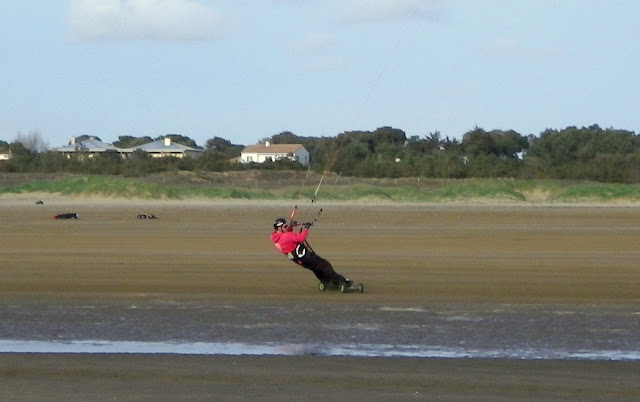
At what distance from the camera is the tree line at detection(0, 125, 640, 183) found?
204 feet

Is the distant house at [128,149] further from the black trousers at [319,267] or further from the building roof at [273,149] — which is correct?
the black trousers at [319,267]

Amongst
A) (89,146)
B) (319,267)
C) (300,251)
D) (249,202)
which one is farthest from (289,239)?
(89,146)

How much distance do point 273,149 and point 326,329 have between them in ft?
275

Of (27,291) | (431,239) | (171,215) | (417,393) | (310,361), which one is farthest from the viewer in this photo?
(171,215)

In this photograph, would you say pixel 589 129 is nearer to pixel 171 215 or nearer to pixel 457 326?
pixel 171 215

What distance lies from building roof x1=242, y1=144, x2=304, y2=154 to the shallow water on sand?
76.2m

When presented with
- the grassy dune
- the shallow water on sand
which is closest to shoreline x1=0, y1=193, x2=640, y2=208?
the grassy dune

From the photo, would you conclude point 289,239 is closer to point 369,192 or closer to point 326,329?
point 326,329

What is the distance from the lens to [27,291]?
15.4m

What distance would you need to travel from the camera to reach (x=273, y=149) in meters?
95.8

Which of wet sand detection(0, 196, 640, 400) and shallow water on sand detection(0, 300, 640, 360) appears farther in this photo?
shallow water on sand detection(0, 300, 640, 360)

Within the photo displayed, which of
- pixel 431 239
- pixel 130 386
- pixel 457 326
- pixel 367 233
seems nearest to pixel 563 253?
pixel 431 239

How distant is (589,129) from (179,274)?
68.6m

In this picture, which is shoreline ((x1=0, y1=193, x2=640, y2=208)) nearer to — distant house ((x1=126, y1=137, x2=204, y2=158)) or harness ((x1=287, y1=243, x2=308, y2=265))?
harness ((x1=287, y1=243, x2=308, y2=265))
